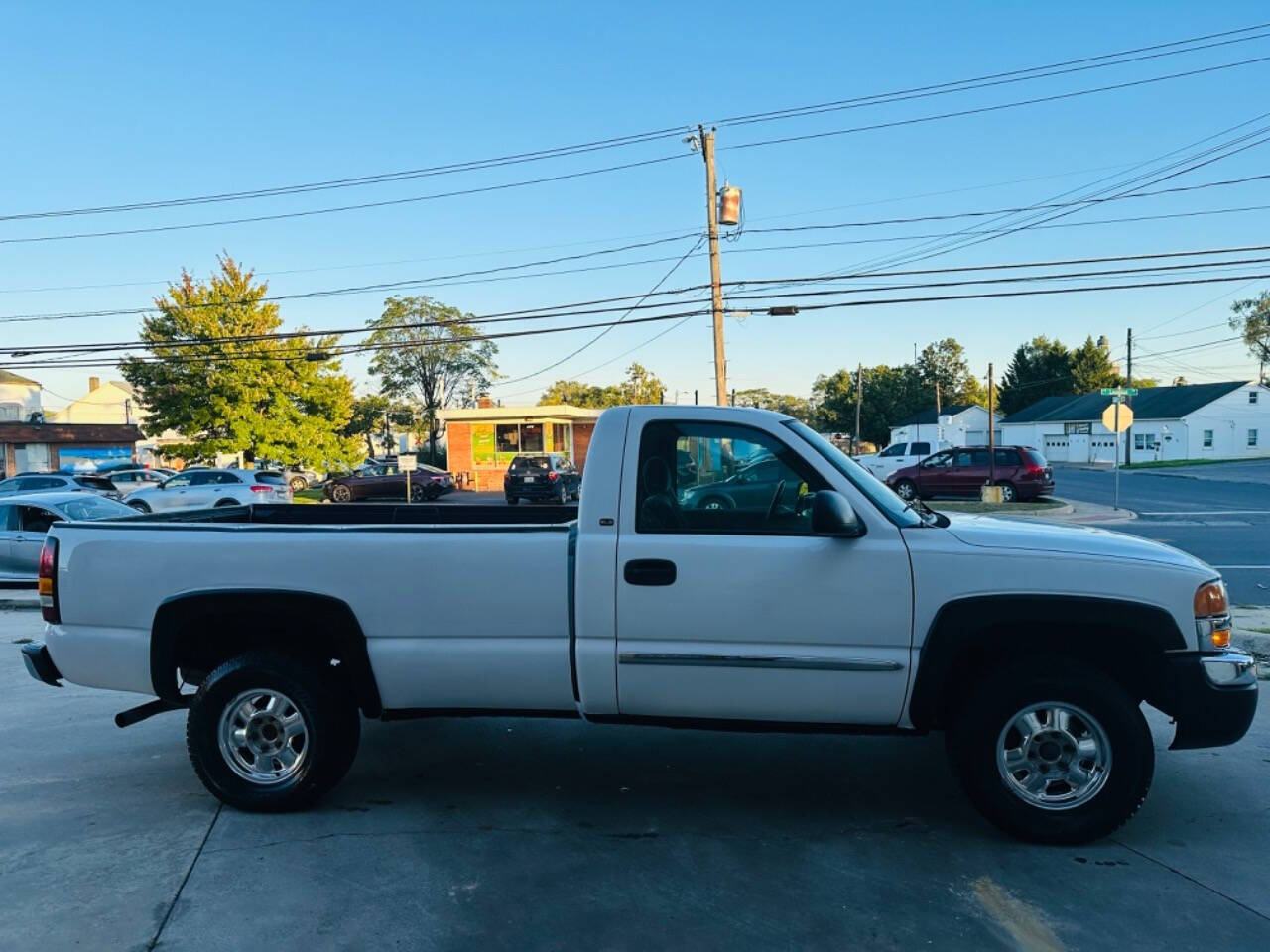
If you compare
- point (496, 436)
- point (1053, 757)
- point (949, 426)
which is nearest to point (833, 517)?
point (1053, 757)

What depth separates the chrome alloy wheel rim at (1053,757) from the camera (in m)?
3.88

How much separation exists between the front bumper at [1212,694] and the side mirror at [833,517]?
1488 millimetres

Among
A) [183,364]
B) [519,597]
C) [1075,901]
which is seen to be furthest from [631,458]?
[183,364]

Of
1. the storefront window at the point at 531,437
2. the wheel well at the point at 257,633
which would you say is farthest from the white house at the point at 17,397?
the wheel well at the point at 257,633

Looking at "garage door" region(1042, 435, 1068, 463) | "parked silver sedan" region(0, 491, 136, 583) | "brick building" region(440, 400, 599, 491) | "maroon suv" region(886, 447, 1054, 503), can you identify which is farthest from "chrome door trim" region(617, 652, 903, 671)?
"garage door" region(1042, 435, 1068, 463)

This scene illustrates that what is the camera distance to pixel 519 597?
4.08 m

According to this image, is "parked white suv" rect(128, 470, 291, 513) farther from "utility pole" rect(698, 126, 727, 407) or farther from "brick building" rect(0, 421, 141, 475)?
A: "brick building" rect(0, 421, 141, 475)

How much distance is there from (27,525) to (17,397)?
86.7 meters

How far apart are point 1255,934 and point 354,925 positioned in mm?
3238

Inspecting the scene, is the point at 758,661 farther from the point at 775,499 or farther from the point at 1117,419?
the point at 1117,419

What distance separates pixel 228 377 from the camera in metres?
34.2

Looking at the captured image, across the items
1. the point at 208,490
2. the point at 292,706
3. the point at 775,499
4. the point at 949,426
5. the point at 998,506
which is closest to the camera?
the point at 775,499

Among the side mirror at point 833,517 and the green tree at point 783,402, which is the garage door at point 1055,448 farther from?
the side mirror at point 833,517

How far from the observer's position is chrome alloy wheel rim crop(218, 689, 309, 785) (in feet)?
14.2
